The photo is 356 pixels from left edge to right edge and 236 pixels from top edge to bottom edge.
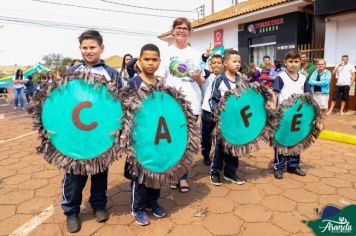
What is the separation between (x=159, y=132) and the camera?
2.40m

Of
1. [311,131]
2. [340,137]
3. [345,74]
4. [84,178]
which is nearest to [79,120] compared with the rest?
[84,178]

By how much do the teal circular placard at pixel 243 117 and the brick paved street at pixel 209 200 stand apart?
0.66 m

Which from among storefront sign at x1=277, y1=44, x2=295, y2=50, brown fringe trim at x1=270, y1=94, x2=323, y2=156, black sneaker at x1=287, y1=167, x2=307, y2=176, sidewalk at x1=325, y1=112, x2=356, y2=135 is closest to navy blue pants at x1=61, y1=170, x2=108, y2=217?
brown fringe trim at x1=270, y1=94, x2=323, y2=156

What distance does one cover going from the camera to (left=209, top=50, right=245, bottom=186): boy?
3.23 m

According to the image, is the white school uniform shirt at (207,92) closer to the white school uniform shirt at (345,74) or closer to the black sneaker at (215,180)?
the black sneaker at (215,180)

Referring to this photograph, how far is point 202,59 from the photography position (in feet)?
11.0

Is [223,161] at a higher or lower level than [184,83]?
lower

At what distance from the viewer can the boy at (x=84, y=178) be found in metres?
2.40

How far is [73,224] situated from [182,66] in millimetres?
1923

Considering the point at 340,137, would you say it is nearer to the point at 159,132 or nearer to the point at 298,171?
the point at 298,171

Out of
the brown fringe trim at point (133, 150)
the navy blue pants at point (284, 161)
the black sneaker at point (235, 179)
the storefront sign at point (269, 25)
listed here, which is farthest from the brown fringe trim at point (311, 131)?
the storefront sign at point (269, 25)

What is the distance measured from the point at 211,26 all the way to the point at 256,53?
10.5 ft

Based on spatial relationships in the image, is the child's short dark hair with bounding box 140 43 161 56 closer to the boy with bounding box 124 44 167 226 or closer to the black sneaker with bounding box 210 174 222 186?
the boy with bounding box 124 44 167 226

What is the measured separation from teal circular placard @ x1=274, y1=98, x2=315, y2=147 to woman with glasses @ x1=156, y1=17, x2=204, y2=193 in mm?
1098
